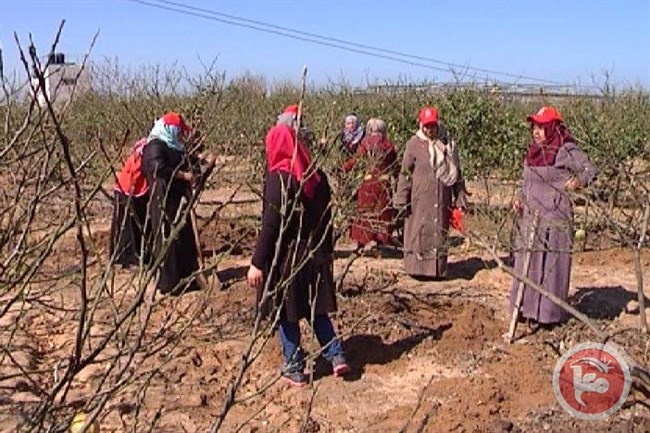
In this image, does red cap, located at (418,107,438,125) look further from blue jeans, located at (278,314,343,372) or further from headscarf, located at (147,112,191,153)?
blue jeans, located at (278,314,343,372)

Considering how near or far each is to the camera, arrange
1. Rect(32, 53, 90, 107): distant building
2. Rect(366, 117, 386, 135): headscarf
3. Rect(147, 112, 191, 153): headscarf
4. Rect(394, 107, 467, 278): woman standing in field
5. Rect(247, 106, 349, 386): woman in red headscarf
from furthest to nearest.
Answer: Rect(366, 117, 386, 135): headscarf
Rect(394, 107, 467, 278): woman standing in field
Rect(147, 112, 191, 153): headscarf
Rect(247, 106, 349, 386): woman in red headscarf
Rect(32, 53, 90, 107): distant building

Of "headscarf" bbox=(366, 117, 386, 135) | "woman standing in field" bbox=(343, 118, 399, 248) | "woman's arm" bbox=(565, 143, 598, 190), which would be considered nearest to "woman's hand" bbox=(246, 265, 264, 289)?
"woman's arm" bbox=(565, 143, 598, 190)

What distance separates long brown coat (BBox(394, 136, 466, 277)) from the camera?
7.61 metres

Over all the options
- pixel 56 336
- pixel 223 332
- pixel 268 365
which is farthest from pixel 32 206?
pixel 56 336

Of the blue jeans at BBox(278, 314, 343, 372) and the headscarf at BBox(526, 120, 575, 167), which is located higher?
the headscarf at BBox(526, 120, 575, 167)

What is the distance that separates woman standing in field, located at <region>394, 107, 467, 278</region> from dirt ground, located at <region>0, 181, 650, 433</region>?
23cm

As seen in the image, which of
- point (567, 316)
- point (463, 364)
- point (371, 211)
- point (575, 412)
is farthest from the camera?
point (371, 211)

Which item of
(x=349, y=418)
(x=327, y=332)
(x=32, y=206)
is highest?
(x=32, y=206)

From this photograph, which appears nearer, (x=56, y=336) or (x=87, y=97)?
(x=56, y=336)

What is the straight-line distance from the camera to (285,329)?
5133mm

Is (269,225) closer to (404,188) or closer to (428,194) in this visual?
Answer: (428,194)

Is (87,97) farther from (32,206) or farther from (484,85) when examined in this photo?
(32,206)

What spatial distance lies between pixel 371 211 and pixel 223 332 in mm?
3064

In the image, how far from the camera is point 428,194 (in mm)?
7676
